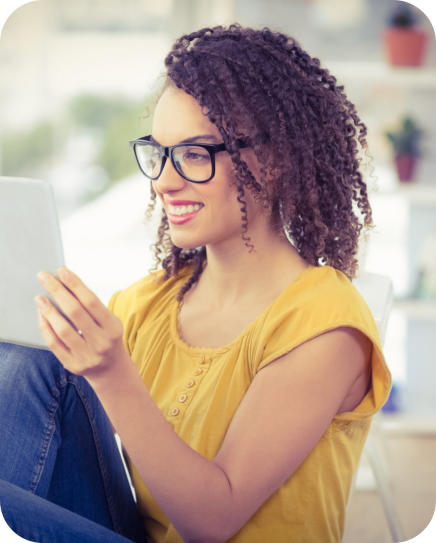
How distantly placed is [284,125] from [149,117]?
378 millimetres

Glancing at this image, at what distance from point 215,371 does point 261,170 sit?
30 cm

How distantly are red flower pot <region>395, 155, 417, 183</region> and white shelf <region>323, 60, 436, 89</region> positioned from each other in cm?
24

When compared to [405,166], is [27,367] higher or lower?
lower

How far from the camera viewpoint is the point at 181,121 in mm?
1097

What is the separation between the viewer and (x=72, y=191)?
482 centimetres

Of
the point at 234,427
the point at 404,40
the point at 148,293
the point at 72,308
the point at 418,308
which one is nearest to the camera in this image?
the point at 72,308

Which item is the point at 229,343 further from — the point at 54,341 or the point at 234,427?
the point at 54,341

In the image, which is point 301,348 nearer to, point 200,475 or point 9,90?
point 200,475

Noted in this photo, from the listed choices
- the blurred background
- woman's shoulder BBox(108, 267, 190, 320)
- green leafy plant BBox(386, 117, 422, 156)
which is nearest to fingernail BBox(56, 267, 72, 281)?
woman's shoulder BBox(108, 267, 190, 320)

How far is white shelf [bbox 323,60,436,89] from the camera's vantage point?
2.42m

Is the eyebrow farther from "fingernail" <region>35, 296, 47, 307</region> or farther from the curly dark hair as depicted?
"fingernail" <region>35, 296, 47, 307</region>

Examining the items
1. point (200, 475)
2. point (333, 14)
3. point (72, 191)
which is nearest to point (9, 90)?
point (72, 191)

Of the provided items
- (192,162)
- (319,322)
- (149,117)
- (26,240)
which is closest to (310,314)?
(319,322)

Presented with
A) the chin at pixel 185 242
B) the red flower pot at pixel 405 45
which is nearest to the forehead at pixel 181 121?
the chin at pixel 185 242
